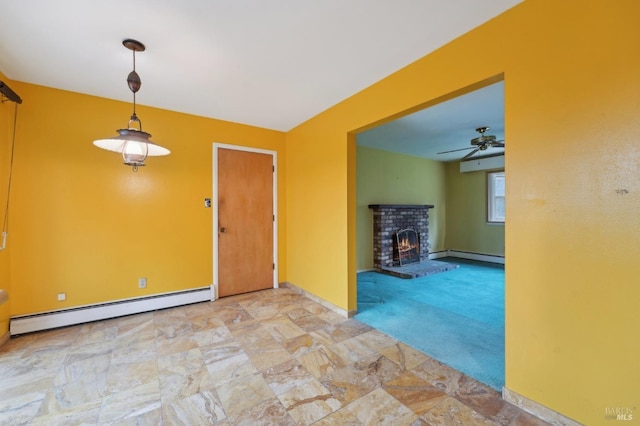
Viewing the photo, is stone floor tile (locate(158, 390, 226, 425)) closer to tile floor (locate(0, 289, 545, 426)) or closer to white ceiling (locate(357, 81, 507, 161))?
tile floor (locate(0, 289, 545, 426))

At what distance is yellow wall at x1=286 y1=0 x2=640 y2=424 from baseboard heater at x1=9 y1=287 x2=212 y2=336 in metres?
3.49

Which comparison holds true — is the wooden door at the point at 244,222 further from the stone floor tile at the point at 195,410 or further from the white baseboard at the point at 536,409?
the white baseboard at the point at 536,409

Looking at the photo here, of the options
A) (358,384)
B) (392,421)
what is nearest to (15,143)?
(358,384)

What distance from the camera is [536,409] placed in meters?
1.59

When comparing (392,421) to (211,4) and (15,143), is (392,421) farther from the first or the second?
(15,143)

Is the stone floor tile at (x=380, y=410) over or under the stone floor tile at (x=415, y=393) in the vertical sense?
under

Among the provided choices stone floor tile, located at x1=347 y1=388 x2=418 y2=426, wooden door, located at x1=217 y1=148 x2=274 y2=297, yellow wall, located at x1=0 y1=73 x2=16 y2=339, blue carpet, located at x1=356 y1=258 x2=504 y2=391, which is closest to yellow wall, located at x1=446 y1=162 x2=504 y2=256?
blue carpet, located at x1=356 y1=258 x2=504 y2=391

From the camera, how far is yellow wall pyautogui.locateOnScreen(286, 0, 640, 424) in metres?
1.30

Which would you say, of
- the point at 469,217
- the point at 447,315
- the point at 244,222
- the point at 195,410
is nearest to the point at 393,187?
the point at 469,217

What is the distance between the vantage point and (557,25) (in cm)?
150

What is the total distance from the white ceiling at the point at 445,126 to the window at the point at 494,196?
0.64 metres

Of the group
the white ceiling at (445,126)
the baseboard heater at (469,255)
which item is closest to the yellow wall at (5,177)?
the white ceiling at (445,126)

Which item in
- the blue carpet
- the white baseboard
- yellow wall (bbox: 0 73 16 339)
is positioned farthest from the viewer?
yellow wall (bbox: 0 73 16 339)

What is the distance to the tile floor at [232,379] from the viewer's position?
1611 millimetres
